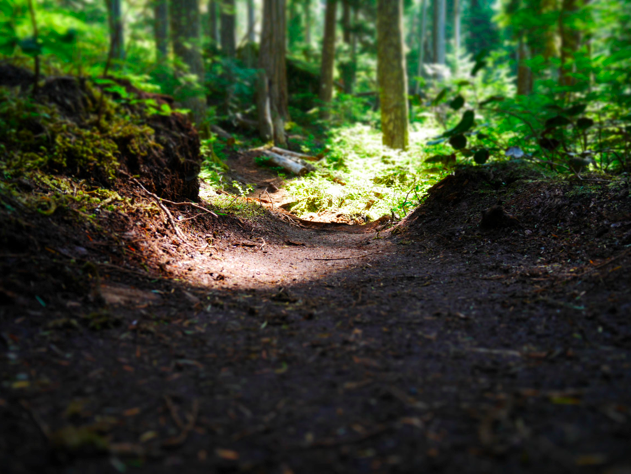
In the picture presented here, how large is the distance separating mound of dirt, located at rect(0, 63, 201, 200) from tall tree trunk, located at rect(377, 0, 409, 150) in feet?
22.7

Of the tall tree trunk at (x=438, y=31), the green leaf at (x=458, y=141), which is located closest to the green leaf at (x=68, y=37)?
the green leaf at (x=458, y=141)

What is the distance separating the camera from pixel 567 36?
977 centimetres

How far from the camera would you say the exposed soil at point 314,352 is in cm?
121

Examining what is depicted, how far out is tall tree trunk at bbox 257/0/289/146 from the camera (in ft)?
37.2

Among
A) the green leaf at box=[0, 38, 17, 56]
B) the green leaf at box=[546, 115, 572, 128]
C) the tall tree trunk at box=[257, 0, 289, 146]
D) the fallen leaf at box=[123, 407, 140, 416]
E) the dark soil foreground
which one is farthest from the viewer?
the tall tree trunk at box=[257, 0, 289, 146]

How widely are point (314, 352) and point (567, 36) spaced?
466 inches

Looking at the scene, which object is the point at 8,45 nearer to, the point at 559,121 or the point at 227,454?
the point at 227,454

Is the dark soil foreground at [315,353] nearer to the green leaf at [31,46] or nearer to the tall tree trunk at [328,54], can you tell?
the green leaf at [31,46]

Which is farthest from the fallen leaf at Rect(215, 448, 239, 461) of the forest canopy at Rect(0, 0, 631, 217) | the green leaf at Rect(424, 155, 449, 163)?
the green leaf at Rect(424, 155, 449, 163)

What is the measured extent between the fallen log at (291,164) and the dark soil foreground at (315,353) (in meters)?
5.30

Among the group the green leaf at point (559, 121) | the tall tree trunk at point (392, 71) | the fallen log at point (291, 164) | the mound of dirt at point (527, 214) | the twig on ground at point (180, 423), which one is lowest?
the twig on ground at point (180, 423)

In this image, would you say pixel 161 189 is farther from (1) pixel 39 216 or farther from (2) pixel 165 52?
(2) pixel 165 52

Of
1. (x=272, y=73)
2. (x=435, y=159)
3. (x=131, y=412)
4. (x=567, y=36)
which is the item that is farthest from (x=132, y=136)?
(x=567, y=36)

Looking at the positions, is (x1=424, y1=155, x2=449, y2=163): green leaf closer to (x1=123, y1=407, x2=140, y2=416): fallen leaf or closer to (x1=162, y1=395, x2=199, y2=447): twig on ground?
(x1=162, y1=395, x2=199, y2=447): twig on ground
